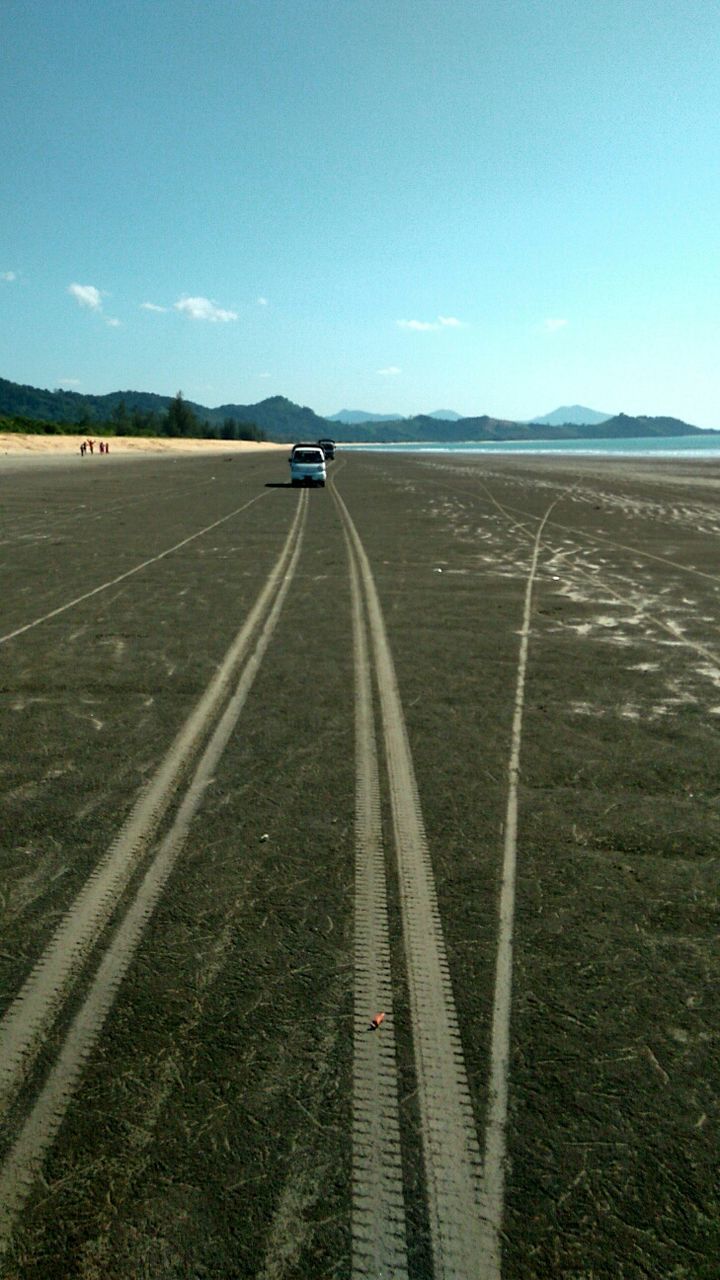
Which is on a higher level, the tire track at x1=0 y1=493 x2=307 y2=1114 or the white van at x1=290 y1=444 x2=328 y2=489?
the white van at x1=290 y1=444 x2=328 y2=489

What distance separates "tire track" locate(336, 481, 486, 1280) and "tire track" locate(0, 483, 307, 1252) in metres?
1.30

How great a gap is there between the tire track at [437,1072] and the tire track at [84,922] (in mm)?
1508

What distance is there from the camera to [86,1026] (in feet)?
11.4

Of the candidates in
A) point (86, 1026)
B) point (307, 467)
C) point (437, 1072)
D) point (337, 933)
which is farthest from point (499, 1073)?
point (307, 467)

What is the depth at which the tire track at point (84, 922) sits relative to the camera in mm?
3371

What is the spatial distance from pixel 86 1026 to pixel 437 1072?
1438 mm

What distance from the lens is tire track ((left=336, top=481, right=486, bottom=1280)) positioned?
2635 mm

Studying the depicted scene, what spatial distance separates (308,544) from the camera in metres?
19.4

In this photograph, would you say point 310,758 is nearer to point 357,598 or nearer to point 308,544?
point 357,598

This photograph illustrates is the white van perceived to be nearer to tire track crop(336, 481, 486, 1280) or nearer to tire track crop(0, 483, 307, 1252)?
tire track crop(0, 483, 307, 1252)

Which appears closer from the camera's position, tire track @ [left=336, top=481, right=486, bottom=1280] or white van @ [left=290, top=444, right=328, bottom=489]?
tire track @ [left=336, top=481, right=486, bottom=1280]

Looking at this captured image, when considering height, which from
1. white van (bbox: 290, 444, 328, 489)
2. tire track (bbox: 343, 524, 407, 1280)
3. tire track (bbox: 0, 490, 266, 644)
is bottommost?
tire track (bbox: 343, 524, 407, 1280)

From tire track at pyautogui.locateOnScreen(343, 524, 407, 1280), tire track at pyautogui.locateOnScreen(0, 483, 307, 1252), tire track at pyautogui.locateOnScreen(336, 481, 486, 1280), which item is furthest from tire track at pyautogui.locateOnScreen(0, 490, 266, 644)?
tire track at pyautogui.locateOnScreen(343, 524, 407, 1280)

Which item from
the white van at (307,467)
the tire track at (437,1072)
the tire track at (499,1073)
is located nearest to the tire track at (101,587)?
the tire track at (437,1072)
